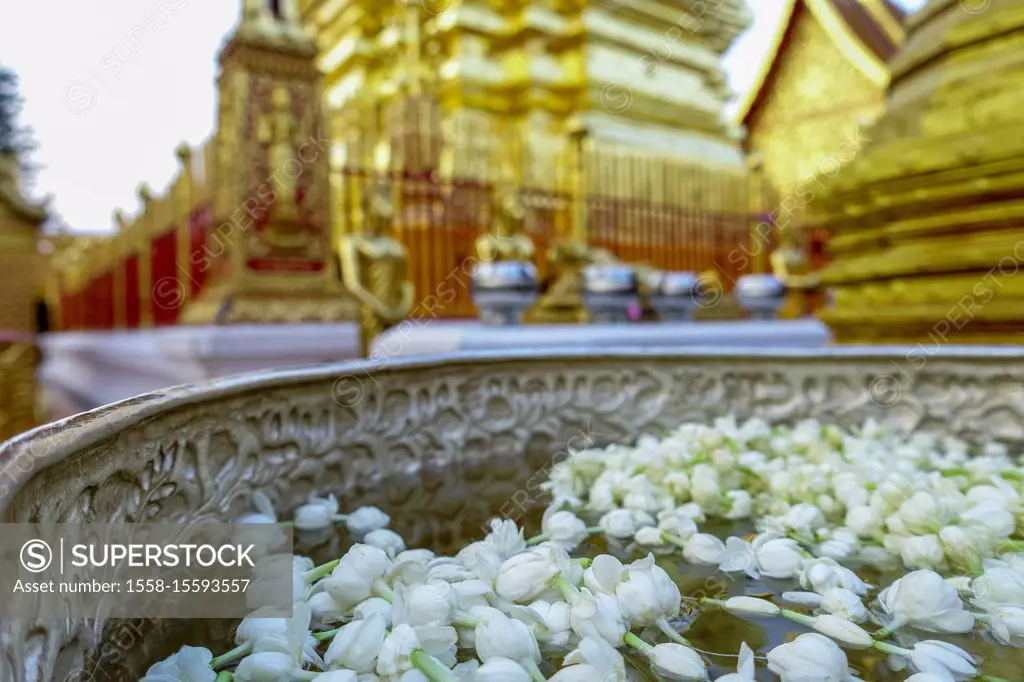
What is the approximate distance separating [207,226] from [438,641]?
2.59 metres

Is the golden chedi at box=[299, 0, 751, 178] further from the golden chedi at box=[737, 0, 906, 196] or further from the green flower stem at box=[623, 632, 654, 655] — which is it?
the green flower stem at box=[623, 632, 654, 655]

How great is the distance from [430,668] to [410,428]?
29 centimetres

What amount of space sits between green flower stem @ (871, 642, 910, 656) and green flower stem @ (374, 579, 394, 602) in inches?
8.2

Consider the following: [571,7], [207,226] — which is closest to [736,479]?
[207,226]

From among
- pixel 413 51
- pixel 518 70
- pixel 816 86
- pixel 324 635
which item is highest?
pixel 816 86

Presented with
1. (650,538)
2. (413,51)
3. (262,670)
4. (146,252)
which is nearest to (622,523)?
(650,538)

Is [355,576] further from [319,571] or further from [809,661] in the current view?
[809,661]

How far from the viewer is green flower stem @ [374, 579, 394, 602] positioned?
0.32 meters

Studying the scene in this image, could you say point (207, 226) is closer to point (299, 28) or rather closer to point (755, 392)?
point (299, 28)

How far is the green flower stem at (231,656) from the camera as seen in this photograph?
10.9 inches

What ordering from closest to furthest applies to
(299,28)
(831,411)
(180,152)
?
(831,411) < (299,28) < (180,152)

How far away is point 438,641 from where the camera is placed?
0.93ft

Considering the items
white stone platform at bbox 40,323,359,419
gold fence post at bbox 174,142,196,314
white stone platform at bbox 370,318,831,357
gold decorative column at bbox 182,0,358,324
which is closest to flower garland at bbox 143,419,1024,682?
white stone platform at bbox 370,318,831,357

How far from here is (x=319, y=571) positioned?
1.15 feet
